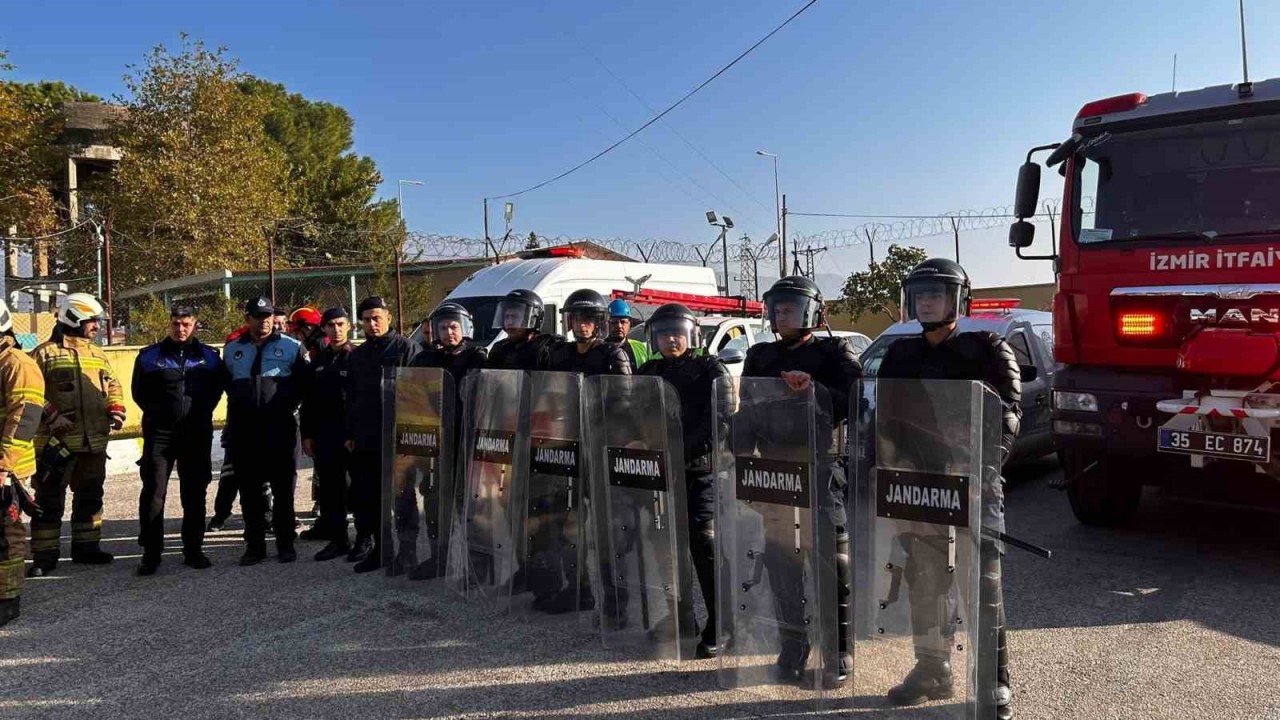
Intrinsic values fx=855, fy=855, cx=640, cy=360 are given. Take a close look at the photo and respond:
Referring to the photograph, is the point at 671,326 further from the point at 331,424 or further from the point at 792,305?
the point at 331,424

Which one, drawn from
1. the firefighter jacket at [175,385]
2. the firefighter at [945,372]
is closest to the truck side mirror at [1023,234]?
the firefighter at [945,372]

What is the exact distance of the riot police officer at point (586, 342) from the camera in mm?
5020

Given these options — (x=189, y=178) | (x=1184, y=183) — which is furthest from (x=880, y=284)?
(x=1184, y=183)

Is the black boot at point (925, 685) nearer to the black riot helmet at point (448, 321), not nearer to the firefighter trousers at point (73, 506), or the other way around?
the black riot helmet at point (448, 321)

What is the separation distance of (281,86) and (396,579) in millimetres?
39902

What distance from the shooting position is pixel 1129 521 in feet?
21.3

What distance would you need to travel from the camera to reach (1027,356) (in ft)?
27.0

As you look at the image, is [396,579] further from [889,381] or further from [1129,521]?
[1129,521]

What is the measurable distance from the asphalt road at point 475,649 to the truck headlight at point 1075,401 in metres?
1.01

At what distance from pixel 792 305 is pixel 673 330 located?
68 centimetres

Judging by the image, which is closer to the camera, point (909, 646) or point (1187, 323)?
point (909, 646)

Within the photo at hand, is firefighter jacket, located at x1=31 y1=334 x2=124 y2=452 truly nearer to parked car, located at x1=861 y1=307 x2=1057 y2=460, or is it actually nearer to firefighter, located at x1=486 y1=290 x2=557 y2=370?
firefighter, located at x1=486 y1=290 x2=557 y2=370

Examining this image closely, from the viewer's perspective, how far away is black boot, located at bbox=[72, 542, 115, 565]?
6.09 meters

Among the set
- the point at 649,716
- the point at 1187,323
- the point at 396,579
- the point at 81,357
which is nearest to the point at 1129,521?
the point at 1187,323
